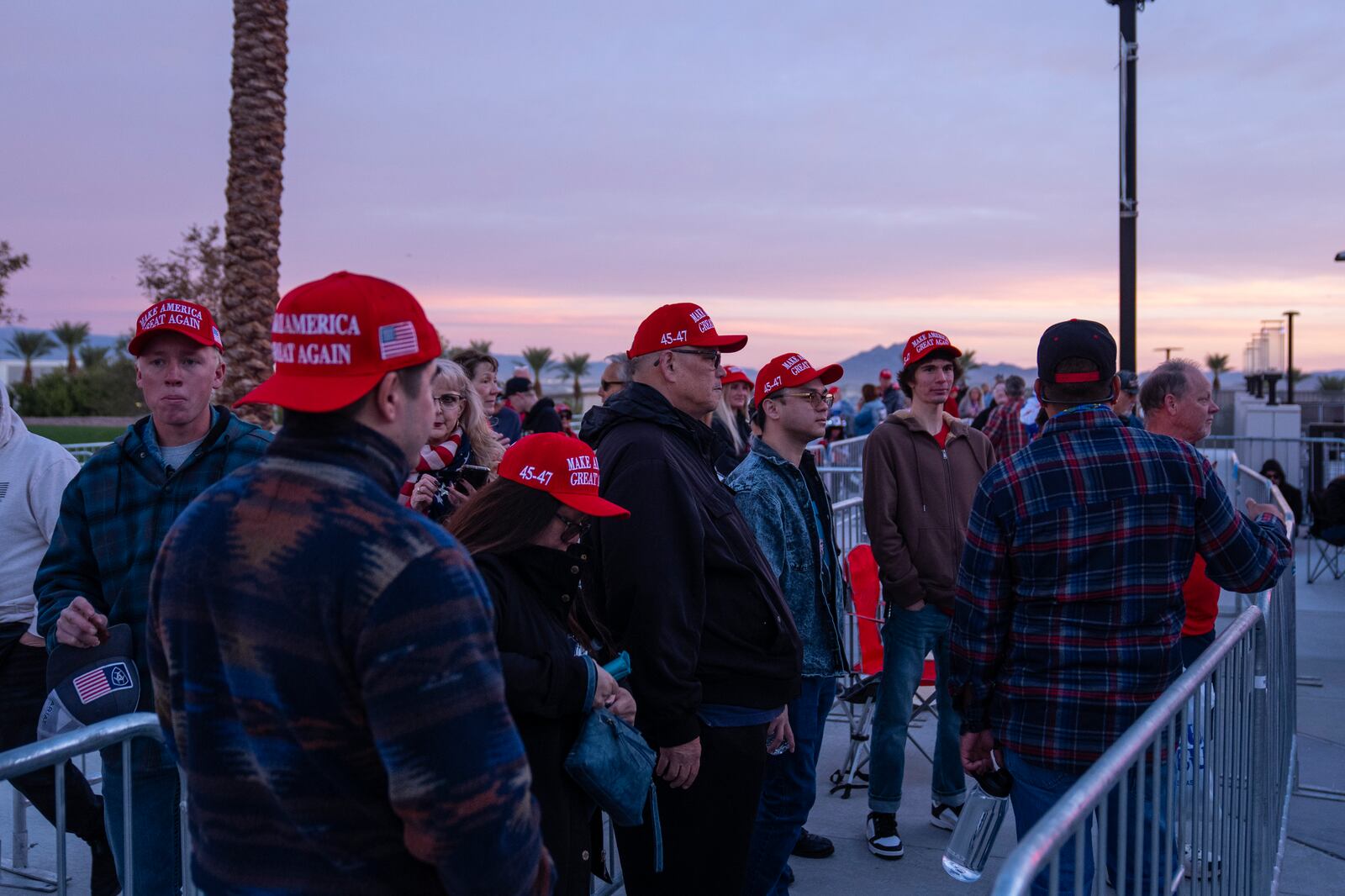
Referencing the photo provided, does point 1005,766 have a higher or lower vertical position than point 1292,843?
higher

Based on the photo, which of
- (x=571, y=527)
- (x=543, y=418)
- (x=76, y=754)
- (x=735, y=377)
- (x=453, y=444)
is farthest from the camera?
(x=543, y=418)

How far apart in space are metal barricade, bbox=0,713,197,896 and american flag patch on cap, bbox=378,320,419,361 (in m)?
1.32

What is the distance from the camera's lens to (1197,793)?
10.0 ft

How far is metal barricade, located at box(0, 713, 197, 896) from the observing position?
2.48m

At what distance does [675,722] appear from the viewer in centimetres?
315

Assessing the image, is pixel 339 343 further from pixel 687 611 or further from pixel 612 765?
pixel 687 611

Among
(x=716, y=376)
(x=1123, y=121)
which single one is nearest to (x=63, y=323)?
(x=1123, y=121)

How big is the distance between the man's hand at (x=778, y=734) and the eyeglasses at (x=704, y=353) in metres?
1.17

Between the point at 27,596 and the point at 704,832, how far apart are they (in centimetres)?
263

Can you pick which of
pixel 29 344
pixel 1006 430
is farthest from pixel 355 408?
pixel 29 344

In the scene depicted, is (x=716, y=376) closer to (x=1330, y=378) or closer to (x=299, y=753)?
(x=299, y=753)

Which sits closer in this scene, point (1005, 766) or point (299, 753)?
point (299, 753)

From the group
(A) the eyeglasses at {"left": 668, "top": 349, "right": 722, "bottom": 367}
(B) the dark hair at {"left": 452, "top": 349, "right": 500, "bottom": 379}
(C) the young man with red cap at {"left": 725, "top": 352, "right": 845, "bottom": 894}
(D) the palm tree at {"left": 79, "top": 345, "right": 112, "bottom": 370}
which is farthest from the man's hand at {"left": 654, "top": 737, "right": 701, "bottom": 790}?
(D) the palm tree at {"left": 79, "top": 345, "right": 112, "bottom": 370}

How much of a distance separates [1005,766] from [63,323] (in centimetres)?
6410
